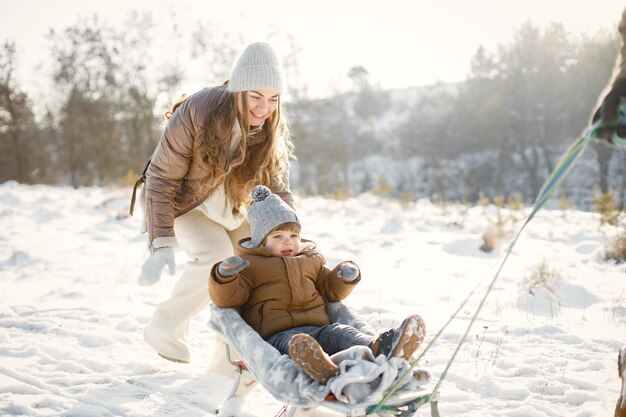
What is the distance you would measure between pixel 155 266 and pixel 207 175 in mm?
573

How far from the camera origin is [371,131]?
1255 inches

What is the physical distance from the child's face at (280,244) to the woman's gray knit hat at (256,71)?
2.52 feet

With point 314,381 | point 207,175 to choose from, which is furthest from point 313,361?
point 207,175

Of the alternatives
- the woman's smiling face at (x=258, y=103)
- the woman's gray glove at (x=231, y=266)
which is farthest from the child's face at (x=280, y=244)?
the woman's smiling face at (x=258, y=103)

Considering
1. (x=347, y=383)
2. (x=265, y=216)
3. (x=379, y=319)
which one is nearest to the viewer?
(x=347, y=383)

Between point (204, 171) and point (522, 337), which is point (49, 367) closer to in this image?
point (204, 171)

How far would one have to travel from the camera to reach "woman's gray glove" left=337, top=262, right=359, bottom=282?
8.09ft

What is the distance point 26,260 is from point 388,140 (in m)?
26.7

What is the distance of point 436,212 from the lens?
9.68 m

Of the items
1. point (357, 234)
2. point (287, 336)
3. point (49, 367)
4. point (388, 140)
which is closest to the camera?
point (287, 336)

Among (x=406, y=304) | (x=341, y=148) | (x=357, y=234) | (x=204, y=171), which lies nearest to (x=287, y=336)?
(x=204, y=171)

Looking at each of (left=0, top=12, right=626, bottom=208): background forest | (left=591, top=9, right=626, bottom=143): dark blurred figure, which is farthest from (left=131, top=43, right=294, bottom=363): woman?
(left=0, top=12, right=626, bottom=208): background forest

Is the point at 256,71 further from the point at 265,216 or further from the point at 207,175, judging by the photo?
the point at 265,216

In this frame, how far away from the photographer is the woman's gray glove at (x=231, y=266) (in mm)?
2262
